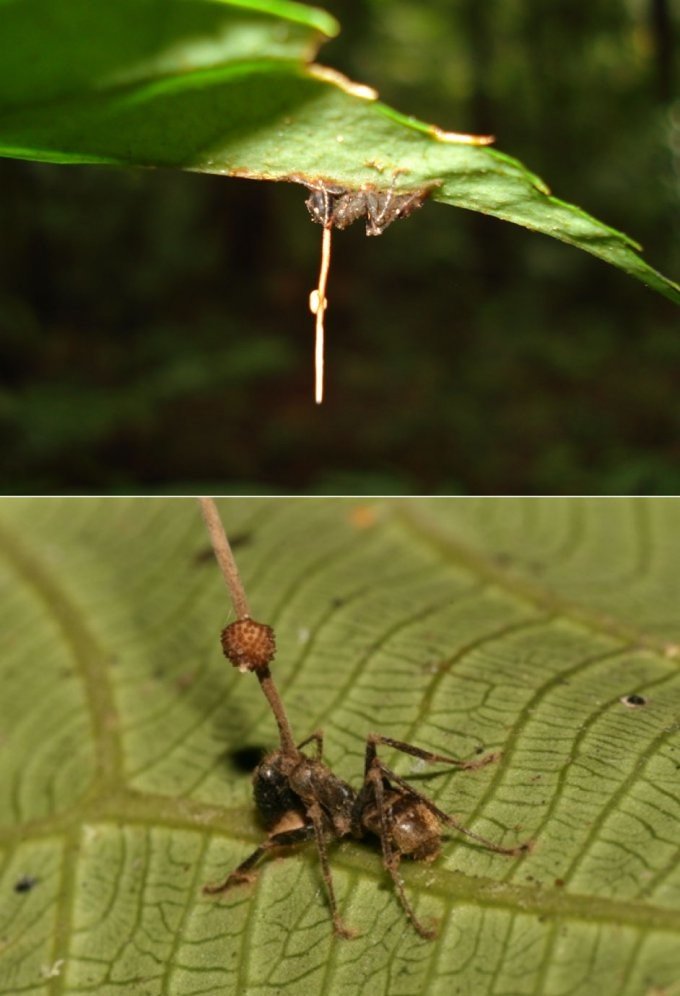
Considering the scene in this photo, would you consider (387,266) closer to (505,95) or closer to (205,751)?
(505,95)

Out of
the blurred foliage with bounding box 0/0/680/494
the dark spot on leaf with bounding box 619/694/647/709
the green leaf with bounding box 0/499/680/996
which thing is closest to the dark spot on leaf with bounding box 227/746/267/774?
the green leaf with bounding box 0/499/680/996

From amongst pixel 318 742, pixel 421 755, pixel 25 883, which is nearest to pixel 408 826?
pixel 421 755

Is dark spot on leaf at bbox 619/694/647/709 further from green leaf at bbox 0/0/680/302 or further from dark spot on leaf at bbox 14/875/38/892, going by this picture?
dark spot on leaf at bbox 14/875/38/892

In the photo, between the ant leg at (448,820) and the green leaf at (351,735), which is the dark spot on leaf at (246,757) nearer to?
the green leaf at (351,735)

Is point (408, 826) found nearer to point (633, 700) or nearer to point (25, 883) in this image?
point (633, 700)

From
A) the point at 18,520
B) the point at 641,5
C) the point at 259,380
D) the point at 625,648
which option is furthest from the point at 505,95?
the point at 625,648

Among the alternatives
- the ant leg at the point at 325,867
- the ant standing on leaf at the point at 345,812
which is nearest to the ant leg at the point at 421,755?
the ant standing on leaf at the point at 345,812
